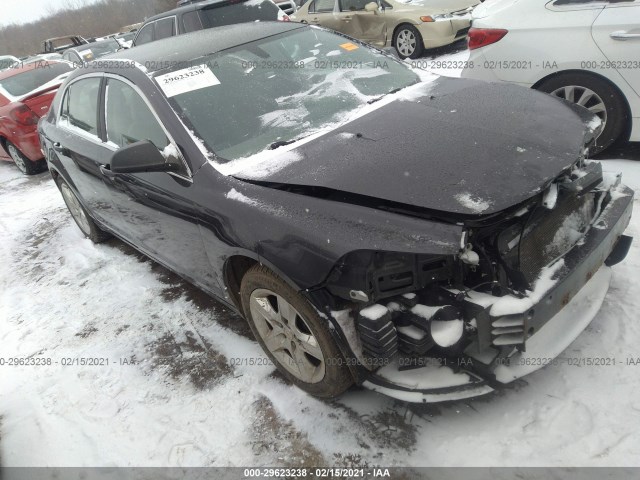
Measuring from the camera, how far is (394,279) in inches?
68.1

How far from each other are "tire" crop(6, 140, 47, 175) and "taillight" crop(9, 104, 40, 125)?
0.75 m

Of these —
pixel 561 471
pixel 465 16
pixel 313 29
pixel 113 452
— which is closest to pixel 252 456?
pixel 113 452

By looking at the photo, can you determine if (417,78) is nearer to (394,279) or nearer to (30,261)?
(394,279)

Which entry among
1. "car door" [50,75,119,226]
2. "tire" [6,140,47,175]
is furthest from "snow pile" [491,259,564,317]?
"tire" [6,140,47,175]

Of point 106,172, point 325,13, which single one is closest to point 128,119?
point 106,172

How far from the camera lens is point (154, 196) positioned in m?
2.58

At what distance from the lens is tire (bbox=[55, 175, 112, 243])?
4238mm

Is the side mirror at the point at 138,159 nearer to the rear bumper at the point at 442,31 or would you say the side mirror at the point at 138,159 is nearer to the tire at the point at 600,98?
the tire at the point at 600,98

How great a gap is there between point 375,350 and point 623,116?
313cm

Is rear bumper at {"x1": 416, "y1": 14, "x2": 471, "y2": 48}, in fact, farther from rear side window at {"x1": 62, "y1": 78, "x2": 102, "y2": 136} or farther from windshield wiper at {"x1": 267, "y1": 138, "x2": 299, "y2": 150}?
windshield wiper at {"x1": 267, "y1": 138, "x2": 299, "y2": 150}

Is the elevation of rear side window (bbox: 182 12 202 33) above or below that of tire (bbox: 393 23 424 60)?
above

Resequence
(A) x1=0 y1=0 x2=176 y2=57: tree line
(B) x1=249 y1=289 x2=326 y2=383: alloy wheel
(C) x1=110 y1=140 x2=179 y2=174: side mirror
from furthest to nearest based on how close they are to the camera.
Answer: (A) x1=0 y1=0 x2=176 y2=57: tree line < (C) x1=110 y1=140 x2=179 y2=174: side mirror < (B) x1=249 y1=289 x2=326 y2=383: alloy wheel

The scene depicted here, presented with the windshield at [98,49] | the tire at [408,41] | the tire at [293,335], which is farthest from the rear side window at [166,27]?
the tire at [293,335]

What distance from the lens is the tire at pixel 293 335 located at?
6.34ft
